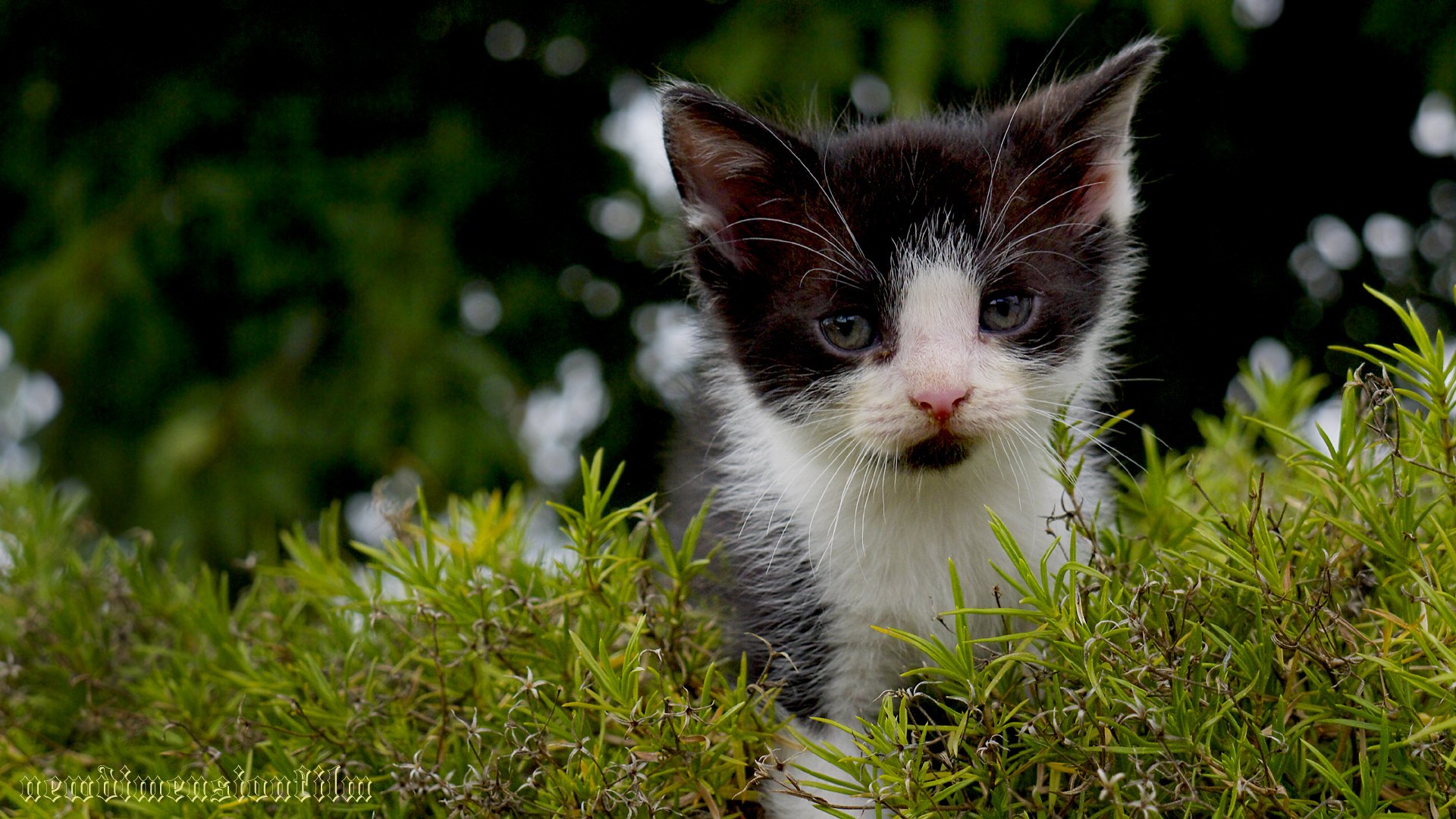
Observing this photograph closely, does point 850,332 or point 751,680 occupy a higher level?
point 850,332

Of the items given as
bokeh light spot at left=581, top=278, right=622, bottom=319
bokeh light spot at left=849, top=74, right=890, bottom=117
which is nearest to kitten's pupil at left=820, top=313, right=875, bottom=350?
bokeh light spot at left=849, top=74, right=890, bottom=117

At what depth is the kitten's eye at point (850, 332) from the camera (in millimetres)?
1571

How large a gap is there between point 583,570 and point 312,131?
8.13ft

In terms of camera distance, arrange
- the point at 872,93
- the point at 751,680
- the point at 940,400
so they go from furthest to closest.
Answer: the point at 872,93
the point at 751,680
the point at 940,400

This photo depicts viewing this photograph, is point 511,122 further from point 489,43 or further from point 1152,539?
point 1152,539

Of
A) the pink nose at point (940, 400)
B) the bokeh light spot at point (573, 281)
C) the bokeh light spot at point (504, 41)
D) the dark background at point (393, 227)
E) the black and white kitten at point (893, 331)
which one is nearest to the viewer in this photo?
the pink nose at point (940, 400)

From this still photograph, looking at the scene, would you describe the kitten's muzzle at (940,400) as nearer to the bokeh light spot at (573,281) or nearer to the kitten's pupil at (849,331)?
the kitten's pupil at (849,331)

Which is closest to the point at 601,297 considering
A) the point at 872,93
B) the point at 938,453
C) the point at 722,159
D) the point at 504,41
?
the point at 504,41

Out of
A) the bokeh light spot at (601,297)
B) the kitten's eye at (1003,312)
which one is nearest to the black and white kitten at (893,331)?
the kitten's eye at (1003,312)

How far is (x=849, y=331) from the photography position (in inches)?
62.2

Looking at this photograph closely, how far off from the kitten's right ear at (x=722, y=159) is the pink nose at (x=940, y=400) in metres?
0.41

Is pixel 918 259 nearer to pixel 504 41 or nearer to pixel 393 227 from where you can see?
pixel 393 227

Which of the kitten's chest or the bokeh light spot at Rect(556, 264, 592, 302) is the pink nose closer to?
the kitten's chest

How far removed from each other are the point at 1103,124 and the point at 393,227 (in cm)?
226
